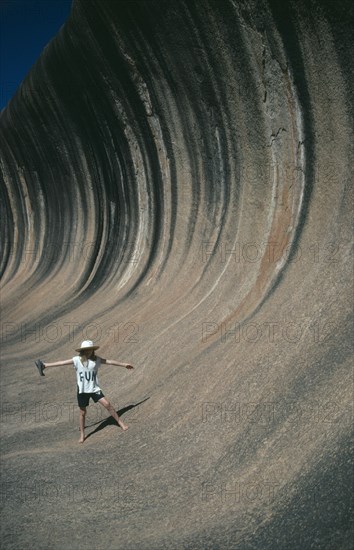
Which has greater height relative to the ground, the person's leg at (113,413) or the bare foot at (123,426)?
the person's leg at (113,413)

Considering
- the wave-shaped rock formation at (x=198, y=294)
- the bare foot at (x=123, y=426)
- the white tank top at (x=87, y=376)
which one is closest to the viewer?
the wave-shaped rock formation at (x=198, y=294)

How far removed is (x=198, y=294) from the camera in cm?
519

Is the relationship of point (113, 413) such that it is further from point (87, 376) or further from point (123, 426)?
point (87, 376)

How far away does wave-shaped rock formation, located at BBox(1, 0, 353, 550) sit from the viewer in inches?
108

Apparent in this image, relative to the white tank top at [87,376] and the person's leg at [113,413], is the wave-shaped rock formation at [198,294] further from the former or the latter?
the white tank top at [87,376]

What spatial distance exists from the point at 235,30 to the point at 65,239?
5.48 m

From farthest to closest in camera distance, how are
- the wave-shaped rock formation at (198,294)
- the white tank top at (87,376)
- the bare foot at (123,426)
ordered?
the white tank top at (87,376) → the bare foot at (123,426) → the wave-shaped rock formation at (198,294)

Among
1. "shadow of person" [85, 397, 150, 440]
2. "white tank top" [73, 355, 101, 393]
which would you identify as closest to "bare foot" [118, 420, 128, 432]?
"shadow of person" [85, 397, 150, 440]

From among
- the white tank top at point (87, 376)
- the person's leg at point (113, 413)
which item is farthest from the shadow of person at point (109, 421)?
the white tank top at point (87, 376)

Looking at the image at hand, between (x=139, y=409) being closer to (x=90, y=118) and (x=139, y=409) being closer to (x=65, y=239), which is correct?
(x=90, y=118)

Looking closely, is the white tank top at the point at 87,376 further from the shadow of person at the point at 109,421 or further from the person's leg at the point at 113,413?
the shadow of person at the point at 109,421

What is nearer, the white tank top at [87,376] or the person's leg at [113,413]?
the person's leg at [113,413]

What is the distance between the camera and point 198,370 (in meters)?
3.94

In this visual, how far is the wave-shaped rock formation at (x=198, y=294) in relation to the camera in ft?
9.04
